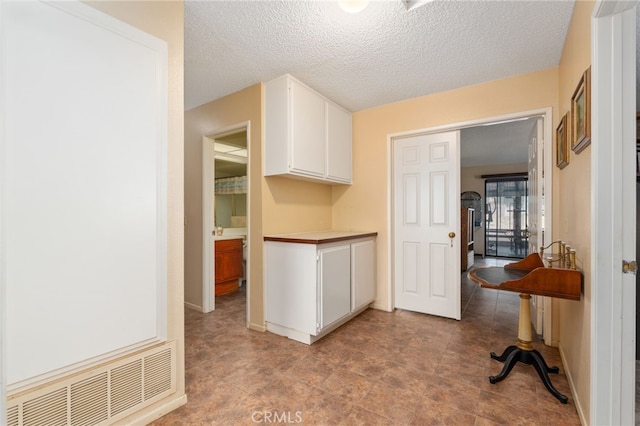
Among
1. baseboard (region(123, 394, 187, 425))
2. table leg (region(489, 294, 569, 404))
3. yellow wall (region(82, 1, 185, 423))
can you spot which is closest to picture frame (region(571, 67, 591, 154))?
table leg (region(489, 294, 569, 404))

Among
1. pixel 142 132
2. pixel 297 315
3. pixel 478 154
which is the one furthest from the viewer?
pixel 478 154

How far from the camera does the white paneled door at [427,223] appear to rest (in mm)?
3037

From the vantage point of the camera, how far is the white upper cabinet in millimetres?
2621

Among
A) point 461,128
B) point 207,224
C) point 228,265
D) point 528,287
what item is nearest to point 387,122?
point 461,128

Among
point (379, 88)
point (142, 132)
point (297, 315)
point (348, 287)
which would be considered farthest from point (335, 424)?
point (379, 88)

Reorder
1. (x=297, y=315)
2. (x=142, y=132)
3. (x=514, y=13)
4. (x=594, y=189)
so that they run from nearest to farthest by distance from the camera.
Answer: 1. (x=594, y=189)
2. (x=142, y=132)
3. (x=514, y=13)
4. (x=297, y=315)

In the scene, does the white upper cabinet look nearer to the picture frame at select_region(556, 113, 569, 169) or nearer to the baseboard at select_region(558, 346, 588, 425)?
the picture frame at select_region(556, 113, 569, 169)

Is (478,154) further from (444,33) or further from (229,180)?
(229,180)

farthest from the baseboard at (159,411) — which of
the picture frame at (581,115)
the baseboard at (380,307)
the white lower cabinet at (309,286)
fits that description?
the picture frame at (581,115)

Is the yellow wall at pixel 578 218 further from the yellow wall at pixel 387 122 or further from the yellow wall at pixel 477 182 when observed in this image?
the yellow wall at pixel 477 182

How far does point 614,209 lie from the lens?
1265mm

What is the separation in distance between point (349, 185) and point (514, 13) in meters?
2.19

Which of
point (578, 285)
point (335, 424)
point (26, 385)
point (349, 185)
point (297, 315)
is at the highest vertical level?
point (349, 185)

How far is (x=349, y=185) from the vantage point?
11.8 feet
